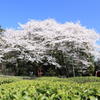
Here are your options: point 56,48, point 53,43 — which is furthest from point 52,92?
point 56,48

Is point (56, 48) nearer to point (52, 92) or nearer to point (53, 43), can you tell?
point (53, 43)

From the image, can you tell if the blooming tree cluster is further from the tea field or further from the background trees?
the tea field

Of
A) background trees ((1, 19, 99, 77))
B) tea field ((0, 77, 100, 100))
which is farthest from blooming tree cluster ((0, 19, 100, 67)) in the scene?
tea field ((0, 77, 100, 100))

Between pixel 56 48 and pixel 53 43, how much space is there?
53.5 inches

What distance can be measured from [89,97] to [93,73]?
18660mm

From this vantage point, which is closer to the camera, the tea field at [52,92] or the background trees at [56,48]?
the tea field at [52,92]

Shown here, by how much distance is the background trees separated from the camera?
1661 centimetres

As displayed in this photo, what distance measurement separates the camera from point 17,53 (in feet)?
55.8

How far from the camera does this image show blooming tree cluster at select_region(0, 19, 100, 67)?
1650cm

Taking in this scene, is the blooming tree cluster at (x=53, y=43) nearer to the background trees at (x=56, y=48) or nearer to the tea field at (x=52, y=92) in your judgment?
the background trees at (x=56, y=48)

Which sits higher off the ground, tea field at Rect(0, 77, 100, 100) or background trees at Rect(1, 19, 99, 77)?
background trees at Rect(1, 19, 99, 77)

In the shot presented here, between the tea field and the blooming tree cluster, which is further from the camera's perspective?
the blooming tree cluster

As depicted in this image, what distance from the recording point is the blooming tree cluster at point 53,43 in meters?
16.5

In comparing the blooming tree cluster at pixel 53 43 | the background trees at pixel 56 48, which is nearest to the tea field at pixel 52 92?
the blooming tree cluster at pixel 53 43
